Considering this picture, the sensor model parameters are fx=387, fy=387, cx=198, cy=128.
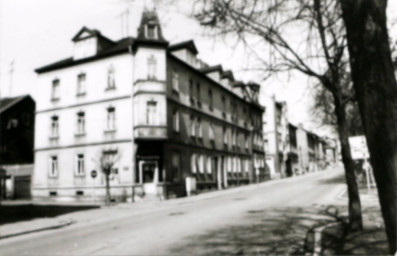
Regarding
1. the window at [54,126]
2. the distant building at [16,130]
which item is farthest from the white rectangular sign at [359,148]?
the distant building at [16,130]

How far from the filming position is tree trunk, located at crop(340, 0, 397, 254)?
3.32 meters

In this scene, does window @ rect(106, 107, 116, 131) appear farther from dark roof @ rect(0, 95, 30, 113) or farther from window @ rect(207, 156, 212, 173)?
dark roof @ rect(0, 95, 30, 113)

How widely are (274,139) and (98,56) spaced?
4004cm

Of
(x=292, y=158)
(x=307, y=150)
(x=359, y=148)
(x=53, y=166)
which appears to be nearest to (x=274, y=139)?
(x=292, y=158)

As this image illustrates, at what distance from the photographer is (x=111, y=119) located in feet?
95.6

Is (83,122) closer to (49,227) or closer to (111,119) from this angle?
(111,119)

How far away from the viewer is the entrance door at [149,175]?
26.7 meters

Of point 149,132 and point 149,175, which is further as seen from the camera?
point 149,175

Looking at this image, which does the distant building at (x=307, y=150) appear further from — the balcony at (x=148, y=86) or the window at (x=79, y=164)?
the window at (x=79, y=164)

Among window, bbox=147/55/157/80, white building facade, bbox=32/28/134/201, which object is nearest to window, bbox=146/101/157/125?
white building facade, bbox=32/28/134/201

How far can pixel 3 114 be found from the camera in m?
43.3

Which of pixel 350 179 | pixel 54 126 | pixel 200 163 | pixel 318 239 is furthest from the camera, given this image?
pixel 200 163

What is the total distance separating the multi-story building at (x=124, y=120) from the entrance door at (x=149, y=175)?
0.23 feet

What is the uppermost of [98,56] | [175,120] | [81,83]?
[98,56]
